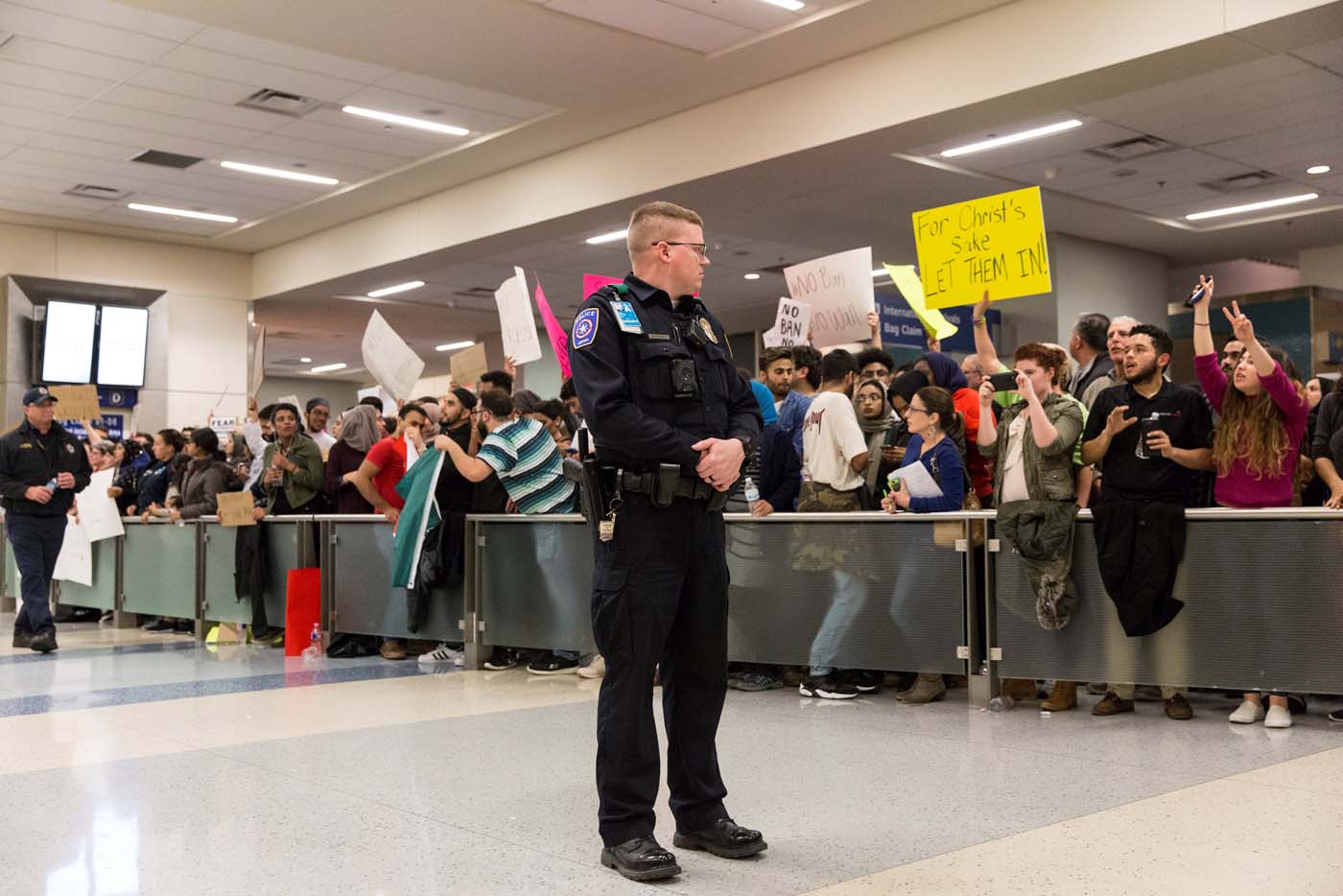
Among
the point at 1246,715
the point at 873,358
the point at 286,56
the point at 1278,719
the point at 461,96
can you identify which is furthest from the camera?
the point at 461,96

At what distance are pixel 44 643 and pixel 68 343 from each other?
25.6 feet

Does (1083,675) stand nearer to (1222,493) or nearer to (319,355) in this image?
(1222,493)

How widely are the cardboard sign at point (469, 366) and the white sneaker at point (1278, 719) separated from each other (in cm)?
499

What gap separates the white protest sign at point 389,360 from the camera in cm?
848

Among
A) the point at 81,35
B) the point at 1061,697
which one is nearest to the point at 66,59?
the point at 81,35

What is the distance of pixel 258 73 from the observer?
34.1ft

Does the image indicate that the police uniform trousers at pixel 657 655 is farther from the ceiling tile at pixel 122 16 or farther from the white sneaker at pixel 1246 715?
the ceiling tile at pixel 122 16

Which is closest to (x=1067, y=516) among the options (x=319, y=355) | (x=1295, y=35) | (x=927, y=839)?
(x=927, y=839)

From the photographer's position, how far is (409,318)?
20.1m

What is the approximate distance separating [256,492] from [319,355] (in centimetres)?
1569

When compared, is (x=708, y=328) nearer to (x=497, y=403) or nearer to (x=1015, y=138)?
(x=497, y=403)

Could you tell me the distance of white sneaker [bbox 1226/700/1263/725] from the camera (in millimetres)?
5297

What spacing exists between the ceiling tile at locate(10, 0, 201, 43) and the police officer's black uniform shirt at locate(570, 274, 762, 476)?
7130 mm

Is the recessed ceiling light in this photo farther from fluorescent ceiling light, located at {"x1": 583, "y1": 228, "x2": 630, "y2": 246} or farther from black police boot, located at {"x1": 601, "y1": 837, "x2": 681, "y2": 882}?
black police boot, located at {"x1": 601, "y1": 837, "x2": 681, "y2": 882}
